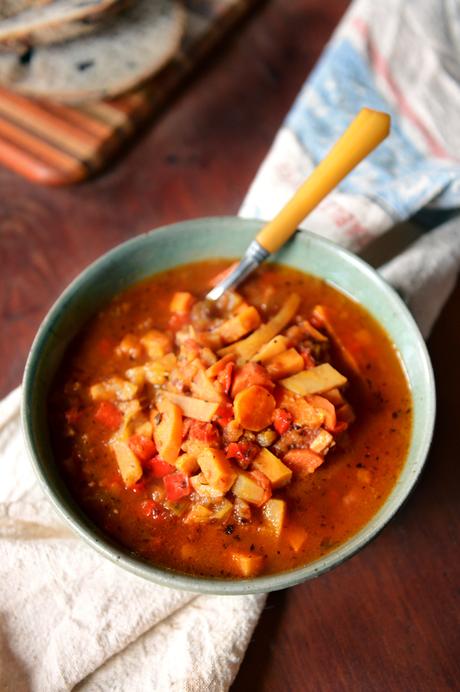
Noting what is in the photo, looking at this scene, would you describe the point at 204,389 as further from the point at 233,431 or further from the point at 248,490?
the point at 248,490

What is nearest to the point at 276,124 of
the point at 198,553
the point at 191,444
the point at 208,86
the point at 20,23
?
the point at 208,86

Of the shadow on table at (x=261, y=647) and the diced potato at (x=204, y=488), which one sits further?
the shadow on table at (x=261, y=647)

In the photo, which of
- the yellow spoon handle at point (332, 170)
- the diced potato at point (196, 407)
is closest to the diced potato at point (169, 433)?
the diced potato at point (196, 407)

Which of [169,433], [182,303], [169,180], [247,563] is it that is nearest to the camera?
[247,563]

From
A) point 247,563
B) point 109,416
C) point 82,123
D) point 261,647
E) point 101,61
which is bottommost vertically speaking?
point 261,647

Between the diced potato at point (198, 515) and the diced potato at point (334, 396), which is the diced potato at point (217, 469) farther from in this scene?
the diced potato at point (334, 396)

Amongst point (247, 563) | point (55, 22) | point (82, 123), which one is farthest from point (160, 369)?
point (55, 22)

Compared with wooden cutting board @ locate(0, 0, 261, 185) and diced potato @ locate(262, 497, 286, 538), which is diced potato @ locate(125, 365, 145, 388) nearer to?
diced potato @ locate(262, 497, 286, 538)
